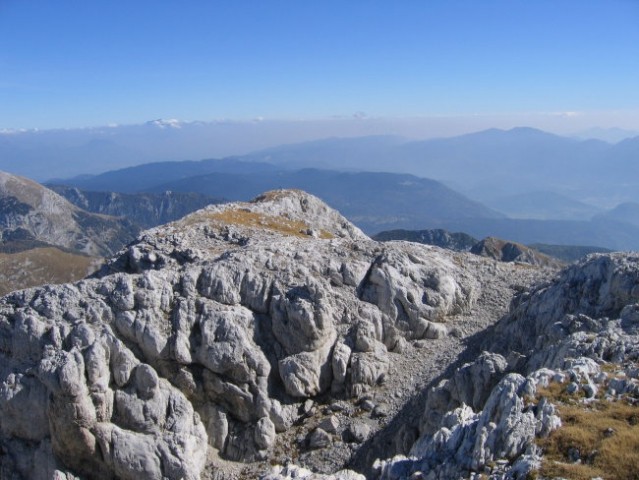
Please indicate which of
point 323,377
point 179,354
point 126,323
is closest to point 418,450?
point 323,377

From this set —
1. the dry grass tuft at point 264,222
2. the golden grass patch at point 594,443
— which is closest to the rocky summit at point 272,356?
the golden grass patch at point 594,443

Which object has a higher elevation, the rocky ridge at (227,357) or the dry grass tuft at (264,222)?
the dry grass tuft at (264,222)

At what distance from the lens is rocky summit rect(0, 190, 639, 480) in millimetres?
36562

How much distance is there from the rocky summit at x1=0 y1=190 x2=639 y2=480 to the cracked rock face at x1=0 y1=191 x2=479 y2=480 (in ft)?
0.38

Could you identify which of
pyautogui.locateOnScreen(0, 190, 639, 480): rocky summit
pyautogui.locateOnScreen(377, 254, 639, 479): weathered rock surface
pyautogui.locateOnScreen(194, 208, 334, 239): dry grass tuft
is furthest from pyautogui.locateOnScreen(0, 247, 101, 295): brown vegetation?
pyautogui.locateOnScreen(377, 254, 639, 479): weathered rock surface

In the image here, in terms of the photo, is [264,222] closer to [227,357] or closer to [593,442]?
[227,357]

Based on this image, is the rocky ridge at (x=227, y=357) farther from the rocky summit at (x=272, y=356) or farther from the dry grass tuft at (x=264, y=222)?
the dry grass tuft at (x=264, y=222)

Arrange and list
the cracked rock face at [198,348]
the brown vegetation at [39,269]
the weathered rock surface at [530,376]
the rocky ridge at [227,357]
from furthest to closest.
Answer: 1. the brown vegetation at [39,269]
2. the rocky ridge at [227,357]
3. the cracked rock face at [198,348]
4. the weathered rock surface at [530,376]

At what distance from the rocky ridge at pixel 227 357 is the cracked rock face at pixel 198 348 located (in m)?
0.11

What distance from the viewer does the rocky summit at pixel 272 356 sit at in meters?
36.6

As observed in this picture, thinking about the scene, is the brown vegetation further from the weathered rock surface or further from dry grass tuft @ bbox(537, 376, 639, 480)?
dry grass tuft @ bbox(537, 376, 639, 480)

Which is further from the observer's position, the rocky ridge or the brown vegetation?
the brown vegetation

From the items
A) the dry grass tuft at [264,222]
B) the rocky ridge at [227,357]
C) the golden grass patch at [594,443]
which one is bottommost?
the rocky ridge at [227,357]

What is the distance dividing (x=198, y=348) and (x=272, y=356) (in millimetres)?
6421
